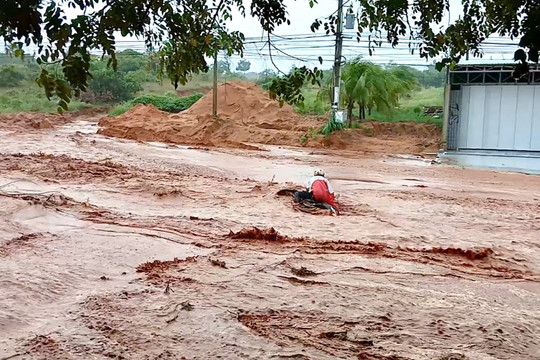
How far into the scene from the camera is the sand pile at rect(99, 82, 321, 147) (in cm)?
3244

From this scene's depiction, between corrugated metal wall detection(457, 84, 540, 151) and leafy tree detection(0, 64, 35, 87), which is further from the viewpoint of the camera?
leafy tree detection(0, 64, 35, 87)

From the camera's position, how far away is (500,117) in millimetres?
27281

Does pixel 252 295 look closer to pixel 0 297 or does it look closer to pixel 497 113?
pixel 0 297

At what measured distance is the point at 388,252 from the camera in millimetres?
11805

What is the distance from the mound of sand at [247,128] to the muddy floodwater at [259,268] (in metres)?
9.97

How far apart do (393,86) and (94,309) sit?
26209mm

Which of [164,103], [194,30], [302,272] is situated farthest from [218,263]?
Answer: [164,103]

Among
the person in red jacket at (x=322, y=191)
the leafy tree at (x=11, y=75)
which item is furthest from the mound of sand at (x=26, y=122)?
the person in red jacket at (x=322, y=191)

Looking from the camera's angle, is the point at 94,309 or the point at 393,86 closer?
the point at 94,309

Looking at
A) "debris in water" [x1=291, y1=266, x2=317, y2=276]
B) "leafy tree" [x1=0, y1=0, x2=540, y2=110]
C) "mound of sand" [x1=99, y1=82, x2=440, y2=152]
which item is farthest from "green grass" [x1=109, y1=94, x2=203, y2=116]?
"leafy tree" [x1=0, y1=0, x2=540, y2=110]

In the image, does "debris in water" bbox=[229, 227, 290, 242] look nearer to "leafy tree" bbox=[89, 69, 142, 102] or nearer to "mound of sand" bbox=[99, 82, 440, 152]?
"mound of sand" bbox=[99, 82, 440, 152]

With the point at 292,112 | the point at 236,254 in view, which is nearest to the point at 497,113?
the point at 292,112

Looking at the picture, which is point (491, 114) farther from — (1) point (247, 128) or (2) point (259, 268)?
(2) point (259, 268)

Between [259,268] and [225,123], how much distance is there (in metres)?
24.2
